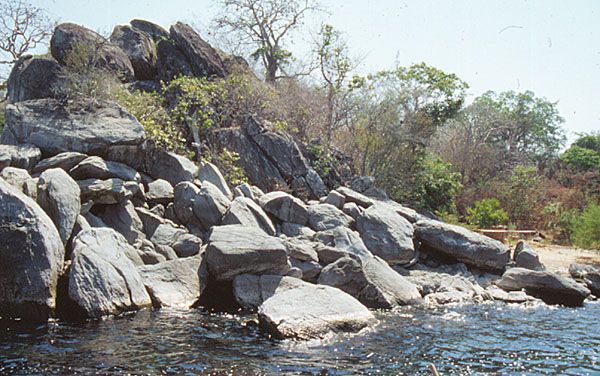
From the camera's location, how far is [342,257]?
11.1 m

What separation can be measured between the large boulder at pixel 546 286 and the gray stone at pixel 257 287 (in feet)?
19.7

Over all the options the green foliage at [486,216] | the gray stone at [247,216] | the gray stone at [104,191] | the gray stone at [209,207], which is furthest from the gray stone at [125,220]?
the green foliage at [486,216]

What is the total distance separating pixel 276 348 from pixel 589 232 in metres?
15.5

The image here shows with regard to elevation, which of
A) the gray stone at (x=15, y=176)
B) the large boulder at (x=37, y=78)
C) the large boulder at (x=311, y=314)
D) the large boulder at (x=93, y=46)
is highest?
the large boulder at (x=93, y=46)

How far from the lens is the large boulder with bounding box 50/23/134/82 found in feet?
58.3

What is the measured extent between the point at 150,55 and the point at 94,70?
20.9 feet

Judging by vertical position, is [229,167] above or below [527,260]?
above

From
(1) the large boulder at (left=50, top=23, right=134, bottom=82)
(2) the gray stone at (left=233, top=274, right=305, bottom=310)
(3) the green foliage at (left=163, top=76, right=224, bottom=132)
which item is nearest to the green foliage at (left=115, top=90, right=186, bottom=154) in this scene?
(3) the green foliage at (left=163, top=76, right=224, bottom=132)

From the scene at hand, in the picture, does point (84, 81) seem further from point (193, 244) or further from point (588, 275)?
point (588, 275)

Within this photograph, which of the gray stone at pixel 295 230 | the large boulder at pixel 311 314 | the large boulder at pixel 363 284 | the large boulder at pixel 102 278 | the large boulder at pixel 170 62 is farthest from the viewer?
the large boulder at pixel 170 62

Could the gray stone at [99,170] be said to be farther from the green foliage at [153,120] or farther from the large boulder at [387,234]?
the large boulder at [387,234]

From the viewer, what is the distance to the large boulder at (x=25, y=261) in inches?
316

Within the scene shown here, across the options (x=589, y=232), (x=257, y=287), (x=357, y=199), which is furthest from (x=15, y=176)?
(x=589, y=232)

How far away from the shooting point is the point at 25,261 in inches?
322
